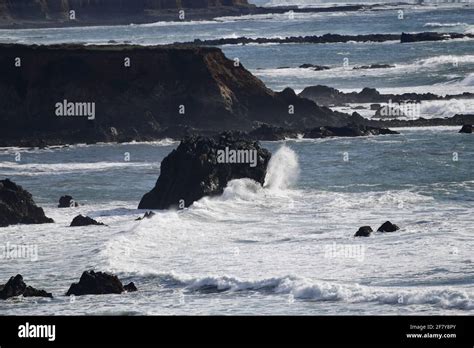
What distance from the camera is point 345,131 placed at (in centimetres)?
6444

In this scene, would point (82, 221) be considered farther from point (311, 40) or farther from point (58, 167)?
point (311, 40)

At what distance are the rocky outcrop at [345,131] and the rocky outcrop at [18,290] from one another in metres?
30.1

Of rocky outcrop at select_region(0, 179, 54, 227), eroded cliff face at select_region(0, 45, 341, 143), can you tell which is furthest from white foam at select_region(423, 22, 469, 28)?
rocky outcrop at select_region(0, 179, 54, 227)

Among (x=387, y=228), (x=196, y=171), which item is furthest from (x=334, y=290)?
(x=196, y=171)

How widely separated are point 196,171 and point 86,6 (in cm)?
13767

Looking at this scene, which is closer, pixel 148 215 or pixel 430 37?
pixel 148 215

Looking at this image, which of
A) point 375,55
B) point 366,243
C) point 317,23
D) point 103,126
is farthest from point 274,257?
point 317,23

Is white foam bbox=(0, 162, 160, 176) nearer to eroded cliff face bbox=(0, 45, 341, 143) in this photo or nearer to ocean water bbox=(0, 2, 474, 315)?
ocean water bbox=(0, 2, 474, 315)

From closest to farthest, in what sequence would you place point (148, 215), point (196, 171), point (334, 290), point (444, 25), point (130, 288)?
point (334, 290) → point (130, 288) → point (148, 215) → point (196, 171) → point (444, 25)

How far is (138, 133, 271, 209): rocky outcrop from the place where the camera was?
47441 millimetres

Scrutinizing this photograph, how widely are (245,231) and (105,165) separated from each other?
14.8 m

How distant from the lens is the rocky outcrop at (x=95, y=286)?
3484 centimetres

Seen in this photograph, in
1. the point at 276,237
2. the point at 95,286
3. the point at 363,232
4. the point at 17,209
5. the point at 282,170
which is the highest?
the point at 282,170

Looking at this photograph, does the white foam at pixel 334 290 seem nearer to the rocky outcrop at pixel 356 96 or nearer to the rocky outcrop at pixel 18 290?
the rocky outcrop at pixel 18 290
